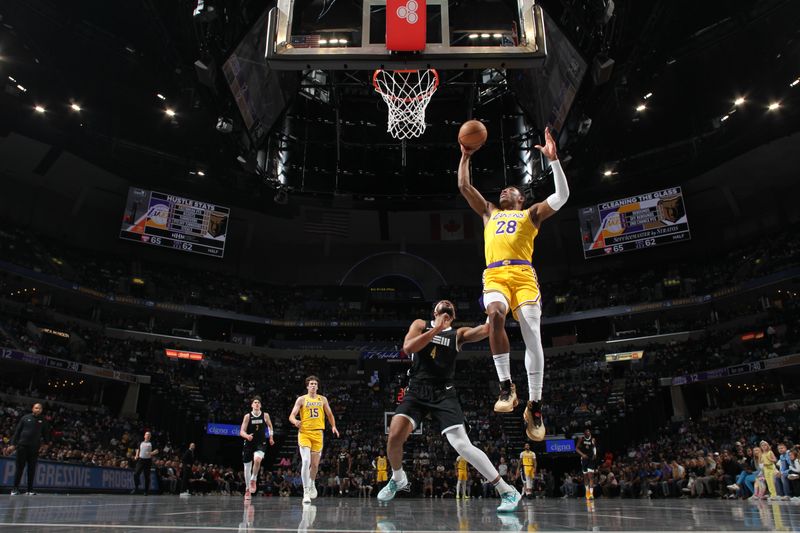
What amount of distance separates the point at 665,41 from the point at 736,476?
14.9 meters

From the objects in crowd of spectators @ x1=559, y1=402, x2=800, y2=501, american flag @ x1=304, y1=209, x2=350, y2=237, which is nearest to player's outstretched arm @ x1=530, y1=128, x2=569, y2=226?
crowd of spectators @ x1=559, y1=402, x2=800, y2=501

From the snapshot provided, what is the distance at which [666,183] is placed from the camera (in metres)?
31.7

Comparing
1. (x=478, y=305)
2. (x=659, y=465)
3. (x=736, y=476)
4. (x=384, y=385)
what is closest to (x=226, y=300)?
(x=384, y=385)

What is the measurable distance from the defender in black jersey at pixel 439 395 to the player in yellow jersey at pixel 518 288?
336 mm

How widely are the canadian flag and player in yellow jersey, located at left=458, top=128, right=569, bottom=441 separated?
103 ft

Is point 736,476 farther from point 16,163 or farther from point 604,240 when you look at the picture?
point 16,163

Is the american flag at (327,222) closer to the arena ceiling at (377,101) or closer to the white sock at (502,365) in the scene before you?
the arena ceiling at (377,101)

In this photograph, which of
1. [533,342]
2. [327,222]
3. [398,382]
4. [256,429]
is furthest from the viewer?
[327,222]

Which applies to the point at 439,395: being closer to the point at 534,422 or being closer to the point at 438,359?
the point at 438,359

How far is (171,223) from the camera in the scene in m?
31.0

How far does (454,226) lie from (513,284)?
32.2 m

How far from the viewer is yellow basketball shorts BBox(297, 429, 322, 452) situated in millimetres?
9852

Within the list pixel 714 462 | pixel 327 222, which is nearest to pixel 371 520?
pixel 714 462

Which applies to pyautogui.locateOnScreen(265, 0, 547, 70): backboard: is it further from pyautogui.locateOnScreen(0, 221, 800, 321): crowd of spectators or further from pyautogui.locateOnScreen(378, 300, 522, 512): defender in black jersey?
pyautogui.locateOnScreen(0, 221, 800, 321): crowd of spectators
